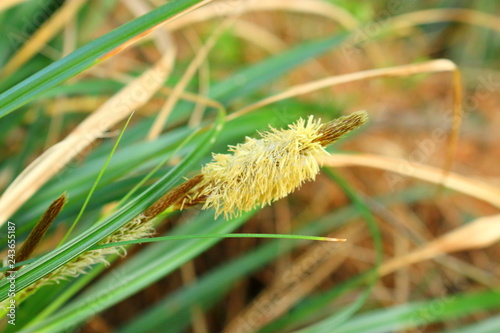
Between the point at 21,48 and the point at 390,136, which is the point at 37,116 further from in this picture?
the point at 390,136

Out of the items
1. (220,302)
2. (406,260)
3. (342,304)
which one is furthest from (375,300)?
(220,302)

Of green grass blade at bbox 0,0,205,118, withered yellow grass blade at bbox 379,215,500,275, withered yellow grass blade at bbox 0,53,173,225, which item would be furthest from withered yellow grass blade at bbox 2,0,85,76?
withered yellow grass blade at bbox 379,215,500,275

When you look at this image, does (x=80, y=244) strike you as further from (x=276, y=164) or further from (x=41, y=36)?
(x=41, y=36)

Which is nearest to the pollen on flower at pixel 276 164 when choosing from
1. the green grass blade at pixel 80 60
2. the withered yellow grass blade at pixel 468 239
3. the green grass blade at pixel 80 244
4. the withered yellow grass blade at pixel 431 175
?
the green grass blade at pixel 80 244

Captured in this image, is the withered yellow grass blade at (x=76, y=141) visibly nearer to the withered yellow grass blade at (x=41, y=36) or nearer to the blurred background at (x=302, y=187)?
the blurred background at (x=302, y=187)

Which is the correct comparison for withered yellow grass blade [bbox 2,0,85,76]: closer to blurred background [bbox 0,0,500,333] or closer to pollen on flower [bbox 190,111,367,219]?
blurred background [bbox 0,0,500,333]

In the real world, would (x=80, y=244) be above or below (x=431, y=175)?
below

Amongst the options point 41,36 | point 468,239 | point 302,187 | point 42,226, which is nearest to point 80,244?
point 42,226
